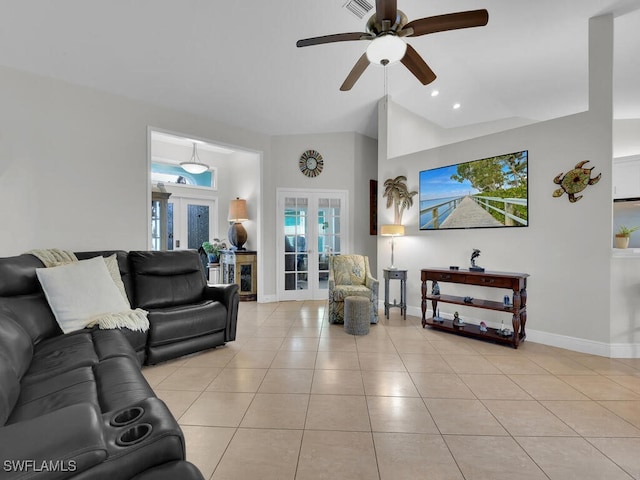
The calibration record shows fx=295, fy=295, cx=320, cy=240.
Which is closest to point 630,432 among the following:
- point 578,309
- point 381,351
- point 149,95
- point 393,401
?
point 393,401

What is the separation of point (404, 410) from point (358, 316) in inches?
62.4

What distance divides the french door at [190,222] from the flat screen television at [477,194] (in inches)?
182

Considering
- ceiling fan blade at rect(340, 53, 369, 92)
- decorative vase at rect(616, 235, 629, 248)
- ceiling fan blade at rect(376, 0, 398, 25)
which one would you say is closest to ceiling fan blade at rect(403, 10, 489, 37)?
ceiling fan blade at rect(376, 0, 398, 25)

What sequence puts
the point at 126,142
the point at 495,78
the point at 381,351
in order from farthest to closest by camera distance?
the point at 495,78, the point at 126,142, the point at 381,351

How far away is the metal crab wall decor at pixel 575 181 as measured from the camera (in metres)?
2.92

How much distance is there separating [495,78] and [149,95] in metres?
4.75

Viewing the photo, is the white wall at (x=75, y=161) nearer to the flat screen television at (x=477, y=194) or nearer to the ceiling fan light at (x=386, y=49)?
the ceiling fan light at (x=386, y=49)

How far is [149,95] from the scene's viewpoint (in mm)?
3873

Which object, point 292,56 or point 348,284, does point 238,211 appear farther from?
point 292,56

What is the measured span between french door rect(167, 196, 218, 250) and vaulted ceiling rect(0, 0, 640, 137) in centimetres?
239

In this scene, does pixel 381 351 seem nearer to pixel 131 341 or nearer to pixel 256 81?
pixel 131 341

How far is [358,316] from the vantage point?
3.53 m

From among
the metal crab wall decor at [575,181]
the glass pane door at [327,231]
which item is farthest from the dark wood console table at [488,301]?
the glass pane door at [327,231]

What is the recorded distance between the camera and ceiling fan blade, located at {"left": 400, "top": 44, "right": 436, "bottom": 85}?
8.11 ft
